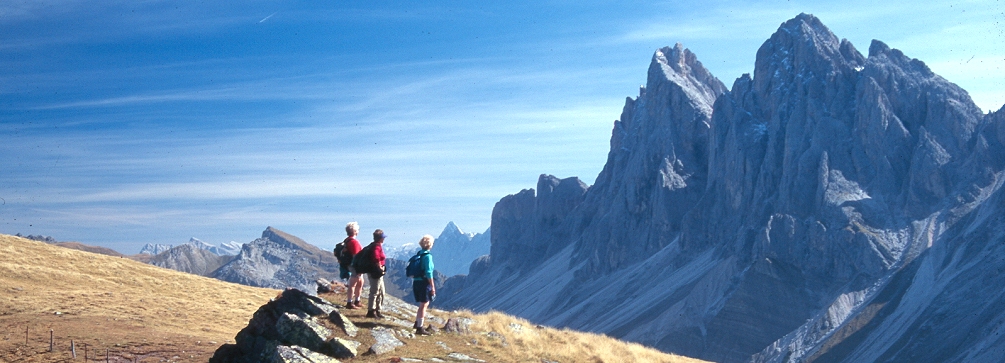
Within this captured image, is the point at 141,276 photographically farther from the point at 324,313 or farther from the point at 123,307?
the point at 324,313

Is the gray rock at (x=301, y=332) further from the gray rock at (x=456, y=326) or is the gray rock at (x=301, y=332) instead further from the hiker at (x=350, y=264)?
the gray rock at (x=456, y=326)

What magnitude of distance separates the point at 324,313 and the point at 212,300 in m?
20.2

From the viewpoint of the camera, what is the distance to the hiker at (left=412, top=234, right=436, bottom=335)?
82.1 feet

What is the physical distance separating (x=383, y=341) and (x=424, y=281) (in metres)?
2.30

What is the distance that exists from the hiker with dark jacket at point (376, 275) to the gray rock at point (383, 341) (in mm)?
1502

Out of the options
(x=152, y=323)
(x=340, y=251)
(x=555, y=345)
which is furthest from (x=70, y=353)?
(x=555, y=345)

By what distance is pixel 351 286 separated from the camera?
26.6 metres

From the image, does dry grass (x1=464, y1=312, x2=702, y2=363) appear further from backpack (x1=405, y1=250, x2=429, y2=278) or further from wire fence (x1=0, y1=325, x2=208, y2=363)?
wire fence (x1=0, y1=325, x2=208, y2=363)

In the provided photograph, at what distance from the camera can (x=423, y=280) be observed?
2528cm

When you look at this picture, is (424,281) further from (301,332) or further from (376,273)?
(301,332)

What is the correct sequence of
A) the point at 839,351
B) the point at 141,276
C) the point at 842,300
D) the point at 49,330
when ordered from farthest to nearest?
1. the point at 842,300
2. the point at 839,351
3. the point at 141,276
4. the point at 49,330

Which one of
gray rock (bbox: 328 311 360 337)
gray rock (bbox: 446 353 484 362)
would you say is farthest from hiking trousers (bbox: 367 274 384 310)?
gray rock (bbox: 446 353 484 362)

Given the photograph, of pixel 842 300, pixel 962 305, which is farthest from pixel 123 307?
pixel 842 300

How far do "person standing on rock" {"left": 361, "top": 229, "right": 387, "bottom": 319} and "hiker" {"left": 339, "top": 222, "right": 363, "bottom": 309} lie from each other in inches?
26.0
